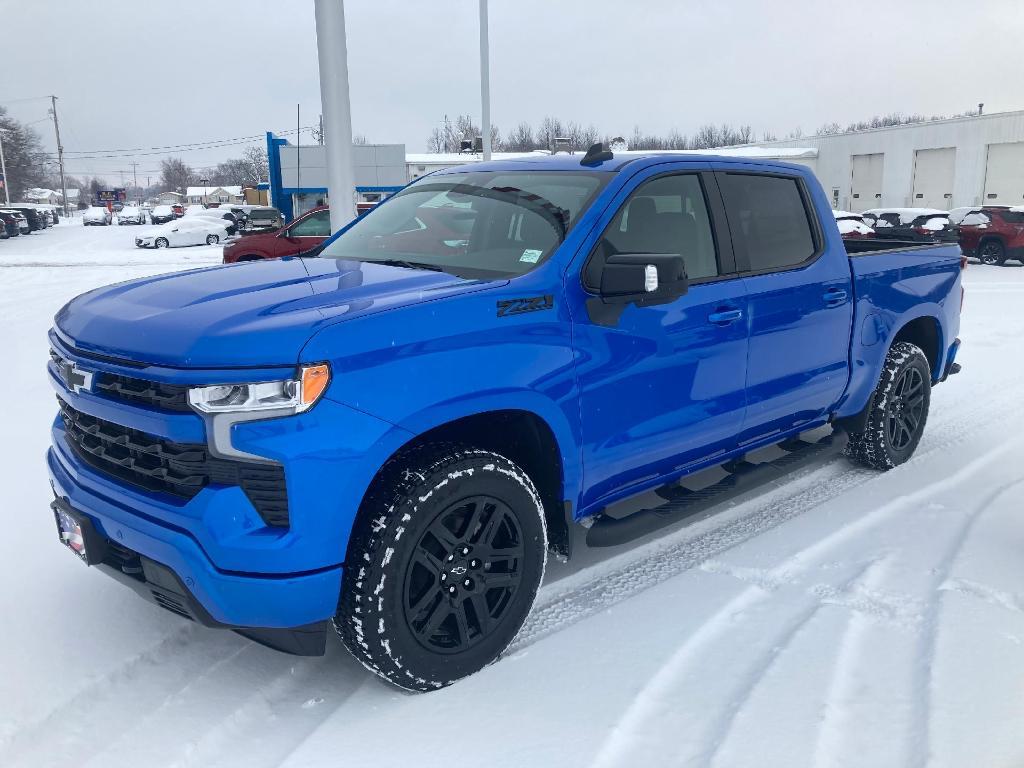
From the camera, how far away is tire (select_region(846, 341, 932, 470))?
513 centimetres

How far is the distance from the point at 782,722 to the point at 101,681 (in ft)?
7.77

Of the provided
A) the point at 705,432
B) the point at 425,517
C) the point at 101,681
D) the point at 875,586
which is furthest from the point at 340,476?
the point at 875,586

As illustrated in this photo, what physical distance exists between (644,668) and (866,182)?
164ft

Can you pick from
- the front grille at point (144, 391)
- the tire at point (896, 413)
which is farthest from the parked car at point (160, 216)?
the front grille at point (144, 391)

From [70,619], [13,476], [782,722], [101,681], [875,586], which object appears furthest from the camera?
[13,476]

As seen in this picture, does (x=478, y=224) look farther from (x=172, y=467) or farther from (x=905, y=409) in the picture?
(x=905, y=409)

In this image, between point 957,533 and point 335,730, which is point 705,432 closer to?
point 957,533

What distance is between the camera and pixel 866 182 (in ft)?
156

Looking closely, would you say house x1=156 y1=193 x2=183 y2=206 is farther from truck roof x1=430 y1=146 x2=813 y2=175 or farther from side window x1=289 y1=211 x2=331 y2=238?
truck roof x1=430 y1=146 x2=813 y2=175

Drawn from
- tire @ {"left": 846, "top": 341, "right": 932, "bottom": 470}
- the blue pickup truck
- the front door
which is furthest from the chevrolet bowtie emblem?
tire @ {"left": 846, "top": 341, "right": 932, "bottom": 470}

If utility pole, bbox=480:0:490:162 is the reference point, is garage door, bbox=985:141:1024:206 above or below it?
below

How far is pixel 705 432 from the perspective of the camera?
3.79 metres

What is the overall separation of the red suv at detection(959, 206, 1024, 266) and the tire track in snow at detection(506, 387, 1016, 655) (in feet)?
61.2

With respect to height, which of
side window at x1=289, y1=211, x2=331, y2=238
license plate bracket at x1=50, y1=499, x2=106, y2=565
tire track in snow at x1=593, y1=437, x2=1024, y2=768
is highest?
side window at x1=289, y1=211, x2=331, y2=238
